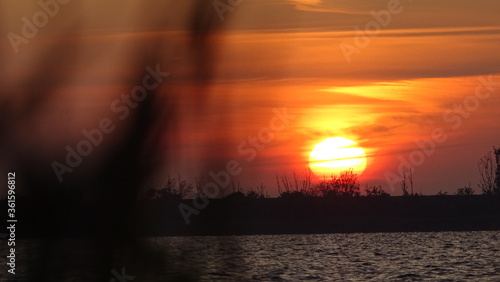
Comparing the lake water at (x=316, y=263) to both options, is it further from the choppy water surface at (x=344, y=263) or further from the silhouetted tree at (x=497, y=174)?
the silhouetted tree at (x=497, y=174)

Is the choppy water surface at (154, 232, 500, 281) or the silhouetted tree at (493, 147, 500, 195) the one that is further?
the silhouetted tree at (493, 147, 500, 195)

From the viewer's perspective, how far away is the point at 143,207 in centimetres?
1775

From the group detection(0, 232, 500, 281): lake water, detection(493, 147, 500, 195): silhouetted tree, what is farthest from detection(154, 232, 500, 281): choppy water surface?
detection(493, 147, 500, 195): silhouetted tree

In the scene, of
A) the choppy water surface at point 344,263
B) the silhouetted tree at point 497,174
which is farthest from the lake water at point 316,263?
the silhouetted tree at point 497,174

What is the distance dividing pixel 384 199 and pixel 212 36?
357 ft

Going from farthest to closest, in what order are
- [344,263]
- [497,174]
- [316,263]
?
[497,174]
[344,263]
[316,263]

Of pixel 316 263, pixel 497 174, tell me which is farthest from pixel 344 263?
pixel 497 174

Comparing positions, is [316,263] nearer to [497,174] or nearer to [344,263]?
[344,263]

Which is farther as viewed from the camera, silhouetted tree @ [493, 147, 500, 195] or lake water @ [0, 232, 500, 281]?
silhouetted tree @ [493, 147, 500, 195]

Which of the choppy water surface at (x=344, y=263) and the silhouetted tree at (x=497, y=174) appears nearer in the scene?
the choppy water surface at (x=344, y=263)

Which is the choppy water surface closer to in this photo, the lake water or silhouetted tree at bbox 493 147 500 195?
the lake water

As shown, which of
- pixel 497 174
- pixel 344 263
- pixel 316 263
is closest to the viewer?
pixel 316 263

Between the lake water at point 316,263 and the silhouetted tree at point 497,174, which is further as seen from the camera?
the silhouetted tree at point 497,174

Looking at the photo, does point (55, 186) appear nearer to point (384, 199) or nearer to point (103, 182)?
point (103, 182)
